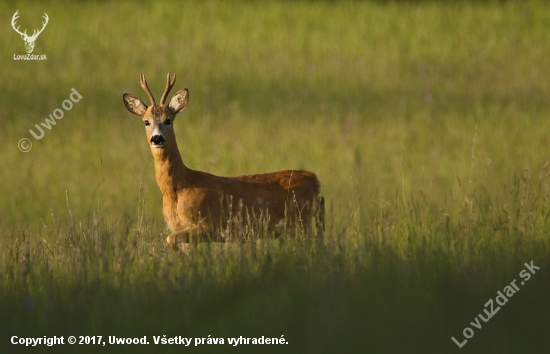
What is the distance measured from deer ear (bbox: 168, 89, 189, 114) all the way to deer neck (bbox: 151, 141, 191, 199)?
11.4 inches

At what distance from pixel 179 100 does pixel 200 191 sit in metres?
0.66

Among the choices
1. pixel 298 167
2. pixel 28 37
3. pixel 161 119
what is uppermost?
pixel 28 37

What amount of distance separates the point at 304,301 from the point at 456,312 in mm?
812

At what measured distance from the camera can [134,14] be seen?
18.6 metres

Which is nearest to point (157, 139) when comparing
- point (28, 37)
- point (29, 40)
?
point (29, 40)

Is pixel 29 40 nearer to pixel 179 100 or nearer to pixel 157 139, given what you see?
pixel 179 100

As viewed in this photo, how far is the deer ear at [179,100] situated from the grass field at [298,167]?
0.75 m

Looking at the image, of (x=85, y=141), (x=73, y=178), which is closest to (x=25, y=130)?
(x=85, y=141)

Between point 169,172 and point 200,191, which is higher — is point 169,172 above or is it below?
above

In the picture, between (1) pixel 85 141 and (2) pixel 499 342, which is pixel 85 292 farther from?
(1) pixel 85 141

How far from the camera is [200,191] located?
25.0 ft

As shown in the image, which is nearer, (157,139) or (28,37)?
(157,139)

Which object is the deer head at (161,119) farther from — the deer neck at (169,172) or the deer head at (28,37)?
the deer head at (28,37)

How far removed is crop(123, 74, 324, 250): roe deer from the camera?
741cm
